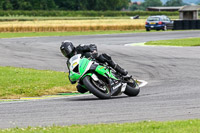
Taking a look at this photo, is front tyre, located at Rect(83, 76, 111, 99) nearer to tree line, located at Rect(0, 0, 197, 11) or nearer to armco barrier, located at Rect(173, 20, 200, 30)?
armco barrier, located at Rect(173, 20, 200, 30)

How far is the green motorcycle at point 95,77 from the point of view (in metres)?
10.4

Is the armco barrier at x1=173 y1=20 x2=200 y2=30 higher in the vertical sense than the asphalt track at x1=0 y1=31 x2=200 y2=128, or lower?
lower

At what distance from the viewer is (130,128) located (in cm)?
681

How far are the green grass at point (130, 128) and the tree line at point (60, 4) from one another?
11008 cm

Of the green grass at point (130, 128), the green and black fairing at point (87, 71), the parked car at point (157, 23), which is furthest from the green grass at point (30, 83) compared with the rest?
the parked car at point (157, 23)

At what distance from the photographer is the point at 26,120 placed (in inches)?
315

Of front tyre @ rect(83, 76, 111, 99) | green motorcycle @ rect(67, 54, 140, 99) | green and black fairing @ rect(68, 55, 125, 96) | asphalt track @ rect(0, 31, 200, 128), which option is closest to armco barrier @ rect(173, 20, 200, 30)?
asphalt track @ rect(0, 31, 200, 128)

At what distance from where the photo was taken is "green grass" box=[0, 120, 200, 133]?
21.8ft

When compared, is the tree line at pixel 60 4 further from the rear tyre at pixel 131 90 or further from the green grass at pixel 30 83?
the rear tyre at pixel 131 90

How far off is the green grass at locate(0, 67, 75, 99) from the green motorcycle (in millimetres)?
2340

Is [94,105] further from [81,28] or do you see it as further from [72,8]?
[72,8]

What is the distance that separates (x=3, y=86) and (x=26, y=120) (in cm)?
572

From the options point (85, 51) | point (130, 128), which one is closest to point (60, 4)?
point (85, 51)

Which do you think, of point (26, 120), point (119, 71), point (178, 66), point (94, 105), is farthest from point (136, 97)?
point (178, 66)
